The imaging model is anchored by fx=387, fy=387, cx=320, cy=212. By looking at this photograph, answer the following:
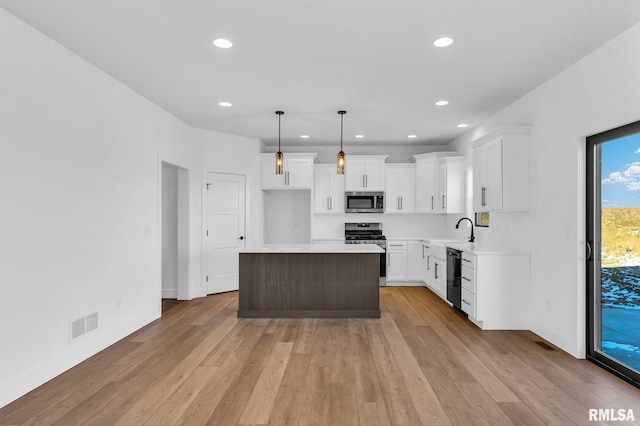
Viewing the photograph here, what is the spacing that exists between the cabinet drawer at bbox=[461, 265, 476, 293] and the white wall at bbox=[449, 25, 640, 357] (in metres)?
0.65

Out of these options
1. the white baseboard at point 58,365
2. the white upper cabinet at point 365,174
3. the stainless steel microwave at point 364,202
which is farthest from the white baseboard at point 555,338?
the white baseboard at point 58,365

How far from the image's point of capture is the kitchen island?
16.8ft

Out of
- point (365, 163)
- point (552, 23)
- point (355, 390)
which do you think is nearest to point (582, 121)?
point (552, 23)

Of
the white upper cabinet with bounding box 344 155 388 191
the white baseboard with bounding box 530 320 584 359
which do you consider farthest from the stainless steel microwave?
the white baseboard with bounding box 530 320 584 359

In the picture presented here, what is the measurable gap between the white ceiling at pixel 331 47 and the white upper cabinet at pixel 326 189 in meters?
2.36

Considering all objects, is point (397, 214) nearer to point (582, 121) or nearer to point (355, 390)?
point (582, 121)

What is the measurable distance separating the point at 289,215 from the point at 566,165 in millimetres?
5107

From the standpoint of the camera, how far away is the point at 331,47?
331 centimetres

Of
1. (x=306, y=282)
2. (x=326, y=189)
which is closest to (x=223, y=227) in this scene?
(x=326, y=189)

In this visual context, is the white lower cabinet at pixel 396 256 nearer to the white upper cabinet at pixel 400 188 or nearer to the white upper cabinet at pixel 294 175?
the white upper cabinet at pixel 400 188

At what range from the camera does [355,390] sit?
2943 mm

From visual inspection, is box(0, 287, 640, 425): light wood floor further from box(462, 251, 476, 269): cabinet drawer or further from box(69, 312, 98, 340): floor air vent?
box(462, 251, 476, 269): cabinet drawer

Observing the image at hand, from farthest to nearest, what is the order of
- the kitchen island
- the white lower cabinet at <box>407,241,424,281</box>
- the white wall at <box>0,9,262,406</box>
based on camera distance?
the white lower cabinet at <box>407,241,424,281</box>
the kitchen island
the white wall at <box>0,9,262,406</box>

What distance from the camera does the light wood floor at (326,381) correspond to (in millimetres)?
2578
